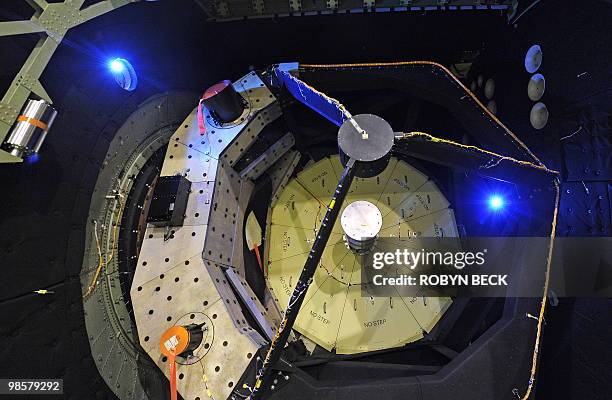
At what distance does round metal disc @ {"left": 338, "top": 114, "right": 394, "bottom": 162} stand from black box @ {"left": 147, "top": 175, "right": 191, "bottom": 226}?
1408mm

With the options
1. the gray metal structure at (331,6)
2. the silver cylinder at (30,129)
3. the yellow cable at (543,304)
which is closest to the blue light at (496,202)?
the yellow cable at (543,304)

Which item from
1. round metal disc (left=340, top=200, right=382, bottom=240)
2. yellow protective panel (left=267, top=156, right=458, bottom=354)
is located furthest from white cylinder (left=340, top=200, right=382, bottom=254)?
yellow protective panel (left=267, top=156, right=458, bottom=354)

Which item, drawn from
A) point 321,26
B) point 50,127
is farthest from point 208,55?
point 50,127

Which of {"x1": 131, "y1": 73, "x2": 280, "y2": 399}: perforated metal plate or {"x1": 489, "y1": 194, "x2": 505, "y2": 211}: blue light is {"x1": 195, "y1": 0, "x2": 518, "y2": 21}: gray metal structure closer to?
{"x1": 131, "y1": 73, "x2": 280, "y2": 399}: perforated metal plate

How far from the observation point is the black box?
2.70 m

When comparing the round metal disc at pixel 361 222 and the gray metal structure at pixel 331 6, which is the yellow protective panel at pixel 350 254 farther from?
the gray metal structure at pixel 331 6

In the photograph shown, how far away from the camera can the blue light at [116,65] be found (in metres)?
2.55

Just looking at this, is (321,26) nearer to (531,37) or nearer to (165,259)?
(531,37)

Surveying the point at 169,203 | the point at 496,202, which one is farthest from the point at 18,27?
the point at 496,202

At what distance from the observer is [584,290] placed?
2324mm

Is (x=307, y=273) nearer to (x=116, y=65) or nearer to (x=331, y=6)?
(x=116, y=65)

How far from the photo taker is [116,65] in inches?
102

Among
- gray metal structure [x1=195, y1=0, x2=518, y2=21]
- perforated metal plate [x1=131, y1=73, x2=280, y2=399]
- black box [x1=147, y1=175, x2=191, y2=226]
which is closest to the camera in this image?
perforated metal plate [x1=131, y1=73, x2=280, y2=399]

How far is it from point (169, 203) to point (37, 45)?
1.28m
